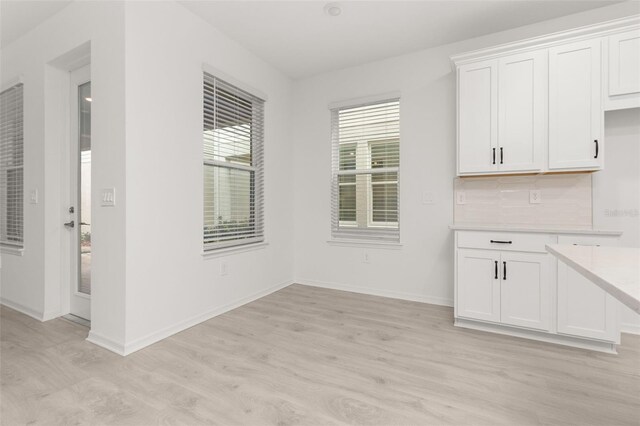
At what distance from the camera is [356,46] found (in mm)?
3535

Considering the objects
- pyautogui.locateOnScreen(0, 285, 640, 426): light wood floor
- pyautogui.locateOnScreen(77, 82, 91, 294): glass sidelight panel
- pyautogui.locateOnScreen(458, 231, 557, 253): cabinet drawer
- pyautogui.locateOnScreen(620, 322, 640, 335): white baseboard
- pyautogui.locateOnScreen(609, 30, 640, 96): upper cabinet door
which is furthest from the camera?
pyautogui.locateOnScreen(77, 82, 91, 294): glass sidelight panel

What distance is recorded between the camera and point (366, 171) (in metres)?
3.99

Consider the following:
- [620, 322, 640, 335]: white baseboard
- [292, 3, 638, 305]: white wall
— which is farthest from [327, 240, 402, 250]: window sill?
[620, 322, 640, 335]: white baseboard

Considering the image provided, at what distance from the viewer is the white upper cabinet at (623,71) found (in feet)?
8.20

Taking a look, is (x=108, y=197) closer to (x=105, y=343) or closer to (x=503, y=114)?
(x=105, y=343)

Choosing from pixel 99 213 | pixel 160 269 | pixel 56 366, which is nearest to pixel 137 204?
pixel 99 213

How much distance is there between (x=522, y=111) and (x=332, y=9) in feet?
6.28

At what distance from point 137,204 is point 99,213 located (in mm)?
378

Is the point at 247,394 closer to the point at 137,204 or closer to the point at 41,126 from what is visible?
the point at 137,204

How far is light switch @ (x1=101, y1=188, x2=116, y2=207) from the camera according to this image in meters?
2.42

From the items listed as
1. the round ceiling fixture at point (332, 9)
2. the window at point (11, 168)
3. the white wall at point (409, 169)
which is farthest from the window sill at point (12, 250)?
the round ceiling fixture at point (332, 9)

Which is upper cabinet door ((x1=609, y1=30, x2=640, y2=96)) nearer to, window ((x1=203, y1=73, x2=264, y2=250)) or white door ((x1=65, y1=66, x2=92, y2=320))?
window ((x1=203, y1=73, x2=264, y2=250))

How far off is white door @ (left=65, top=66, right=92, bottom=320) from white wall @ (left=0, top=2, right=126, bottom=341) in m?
0.07

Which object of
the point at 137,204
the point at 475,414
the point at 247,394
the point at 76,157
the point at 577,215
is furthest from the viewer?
the point at 76,157
